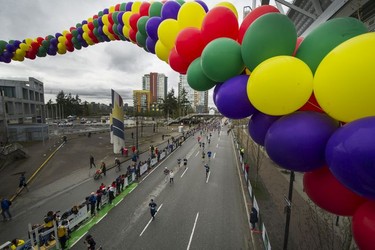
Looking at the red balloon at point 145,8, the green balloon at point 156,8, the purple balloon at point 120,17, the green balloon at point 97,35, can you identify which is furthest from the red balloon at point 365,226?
the green balloon at point 97,35

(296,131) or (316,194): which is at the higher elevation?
(296,131)

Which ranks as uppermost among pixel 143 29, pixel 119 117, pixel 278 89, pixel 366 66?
pixel 143 29

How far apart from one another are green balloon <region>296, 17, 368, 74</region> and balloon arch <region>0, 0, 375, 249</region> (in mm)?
11

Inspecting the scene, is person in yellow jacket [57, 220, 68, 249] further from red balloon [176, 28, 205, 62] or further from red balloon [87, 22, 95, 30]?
red balloon [87, 22, 95, 30]

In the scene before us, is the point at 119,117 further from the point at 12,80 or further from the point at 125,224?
the point at 12,80

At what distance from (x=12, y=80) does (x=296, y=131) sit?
49834 millimetres

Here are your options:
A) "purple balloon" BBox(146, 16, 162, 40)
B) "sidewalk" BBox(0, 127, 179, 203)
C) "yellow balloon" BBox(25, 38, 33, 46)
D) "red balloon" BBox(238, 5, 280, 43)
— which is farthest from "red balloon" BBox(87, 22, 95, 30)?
"sidewalk" BBox(0, 127, 179, 203)

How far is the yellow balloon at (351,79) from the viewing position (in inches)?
74.2

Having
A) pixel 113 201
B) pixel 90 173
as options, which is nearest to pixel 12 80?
→ pixel 90 173

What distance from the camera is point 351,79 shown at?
195cm

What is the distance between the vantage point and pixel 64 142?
112 ft

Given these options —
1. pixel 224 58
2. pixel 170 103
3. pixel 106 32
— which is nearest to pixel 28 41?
pixel 106 32

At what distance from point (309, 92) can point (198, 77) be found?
7.11ft

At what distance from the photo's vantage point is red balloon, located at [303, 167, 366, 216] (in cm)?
267
